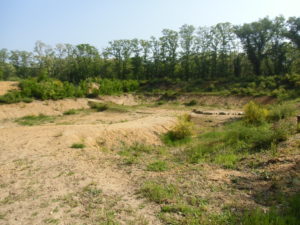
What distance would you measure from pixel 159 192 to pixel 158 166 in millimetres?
1823

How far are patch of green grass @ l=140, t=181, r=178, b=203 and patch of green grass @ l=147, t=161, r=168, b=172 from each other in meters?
1.09

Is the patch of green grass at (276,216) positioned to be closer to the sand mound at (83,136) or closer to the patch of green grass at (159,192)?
the patch of green grass at (159,192)

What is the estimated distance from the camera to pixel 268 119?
11055 mm

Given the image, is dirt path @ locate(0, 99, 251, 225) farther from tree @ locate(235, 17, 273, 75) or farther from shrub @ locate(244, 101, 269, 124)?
tree @ locate(235, 17, 273, 75)

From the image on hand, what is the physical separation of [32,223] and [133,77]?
120 ft

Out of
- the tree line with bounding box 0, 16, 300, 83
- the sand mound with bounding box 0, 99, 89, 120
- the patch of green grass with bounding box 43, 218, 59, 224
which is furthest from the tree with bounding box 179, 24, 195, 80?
the patch of green grass with bounding box 43, 218, 59, 224

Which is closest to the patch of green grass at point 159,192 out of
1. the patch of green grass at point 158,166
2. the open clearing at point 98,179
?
the open clearing at point 98,179

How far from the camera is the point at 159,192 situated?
4691 millimetres

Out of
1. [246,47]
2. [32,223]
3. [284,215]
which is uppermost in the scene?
[246,47]

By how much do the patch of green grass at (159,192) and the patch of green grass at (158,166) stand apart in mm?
1092

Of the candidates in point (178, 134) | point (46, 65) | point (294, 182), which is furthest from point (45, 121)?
point (46, 65)

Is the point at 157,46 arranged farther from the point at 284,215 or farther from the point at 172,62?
the point at 284,215

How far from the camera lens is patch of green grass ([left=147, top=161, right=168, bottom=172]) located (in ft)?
20.6

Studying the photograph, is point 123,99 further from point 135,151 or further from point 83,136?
point 135,151
